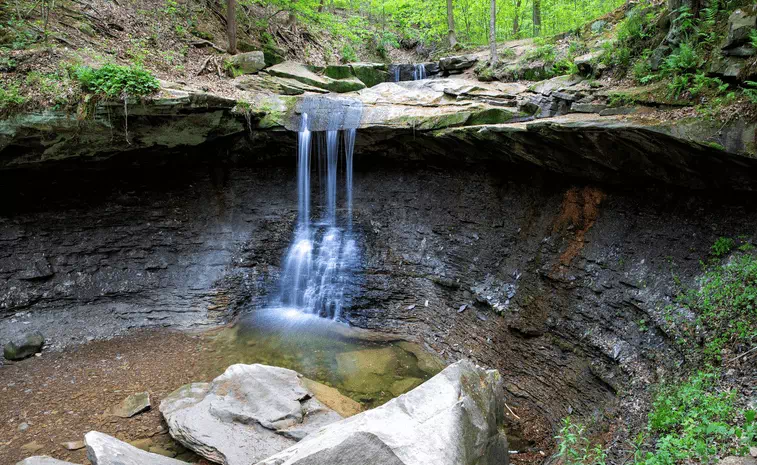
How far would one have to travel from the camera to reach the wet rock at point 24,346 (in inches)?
319

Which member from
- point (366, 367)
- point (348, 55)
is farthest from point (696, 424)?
point (348, 55)

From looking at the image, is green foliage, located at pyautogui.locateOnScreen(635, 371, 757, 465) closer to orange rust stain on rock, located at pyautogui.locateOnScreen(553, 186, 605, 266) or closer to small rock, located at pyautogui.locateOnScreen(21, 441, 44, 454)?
orange rust stain on rock, located at pyautogui.locateOnScreen(553, 186, 605, 266)

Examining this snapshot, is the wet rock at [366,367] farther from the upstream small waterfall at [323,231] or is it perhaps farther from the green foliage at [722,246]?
the green foliage at [722,246]

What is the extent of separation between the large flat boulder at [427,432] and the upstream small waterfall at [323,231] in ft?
19.2

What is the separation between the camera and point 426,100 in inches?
435

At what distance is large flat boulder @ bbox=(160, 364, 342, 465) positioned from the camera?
5594 millimetres

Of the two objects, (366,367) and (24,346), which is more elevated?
(24,346)

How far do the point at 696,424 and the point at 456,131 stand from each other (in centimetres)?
644

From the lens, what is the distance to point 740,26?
5.82 metres

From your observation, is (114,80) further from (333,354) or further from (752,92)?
(752,92)

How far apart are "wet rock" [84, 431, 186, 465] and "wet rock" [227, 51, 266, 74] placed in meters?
10.2

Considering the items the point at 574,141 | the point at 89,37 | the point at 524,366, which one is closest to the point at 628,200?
the point at 574,141

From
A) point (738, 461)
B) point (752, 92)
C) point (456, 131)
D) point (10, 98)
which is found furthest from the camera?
point (456, 131)

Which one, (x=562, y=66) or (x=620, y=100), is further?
(x=562, y=66)
